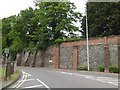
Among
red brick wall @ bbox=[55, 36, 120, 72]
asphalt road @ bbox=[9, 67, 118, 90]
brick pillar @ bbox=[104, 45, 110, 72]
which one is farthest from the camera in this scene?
brick pillar @ bbox=[104, 45, 110, 72]

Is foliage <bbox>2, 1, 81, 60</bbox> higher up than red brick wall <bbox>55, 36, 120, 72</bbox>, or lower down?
higher up

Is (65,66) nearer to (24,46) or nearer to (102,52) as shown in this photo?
(102,52)

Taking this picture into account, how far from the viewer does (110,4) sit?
5428cm

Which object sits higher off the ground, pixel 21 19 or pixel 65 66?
pixel 21 19

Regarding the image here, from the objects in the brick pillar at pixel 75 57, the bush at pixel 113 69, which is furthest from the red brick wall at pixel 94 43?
the bush at pixel 113 69

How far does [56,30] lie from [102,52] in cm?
2030

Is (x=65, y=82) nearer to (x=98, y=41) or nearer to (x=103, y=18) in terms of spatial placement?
(x=98, y=41)

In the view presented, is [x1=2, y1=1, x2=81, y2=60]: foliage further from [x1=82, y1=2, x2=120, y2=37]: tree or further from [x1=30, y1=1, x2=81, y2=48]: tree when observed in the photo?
[x1=82, y1=2, x2=120, y2=37]: tree

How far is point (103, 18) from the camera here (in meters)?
54.6

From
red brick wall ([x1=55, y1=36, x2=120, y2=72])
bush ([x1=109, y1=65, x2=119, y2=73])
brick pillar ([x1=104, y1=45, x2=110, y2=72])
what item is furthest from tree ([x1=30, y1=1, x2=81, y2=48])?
bush ([x1=109, y1=65, x2=119, y2=73])

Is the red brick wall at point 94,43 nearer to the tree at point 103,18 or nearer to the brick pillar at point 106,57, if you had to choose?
the brick pillar at point 106,57

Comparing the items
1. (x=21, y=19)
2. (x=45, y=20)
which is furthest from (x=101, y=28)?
(x=21, y=19)

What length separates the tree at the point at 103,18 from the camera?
5221 cm

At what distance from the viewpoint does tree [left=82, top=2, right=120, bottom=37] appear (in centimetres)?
5221
